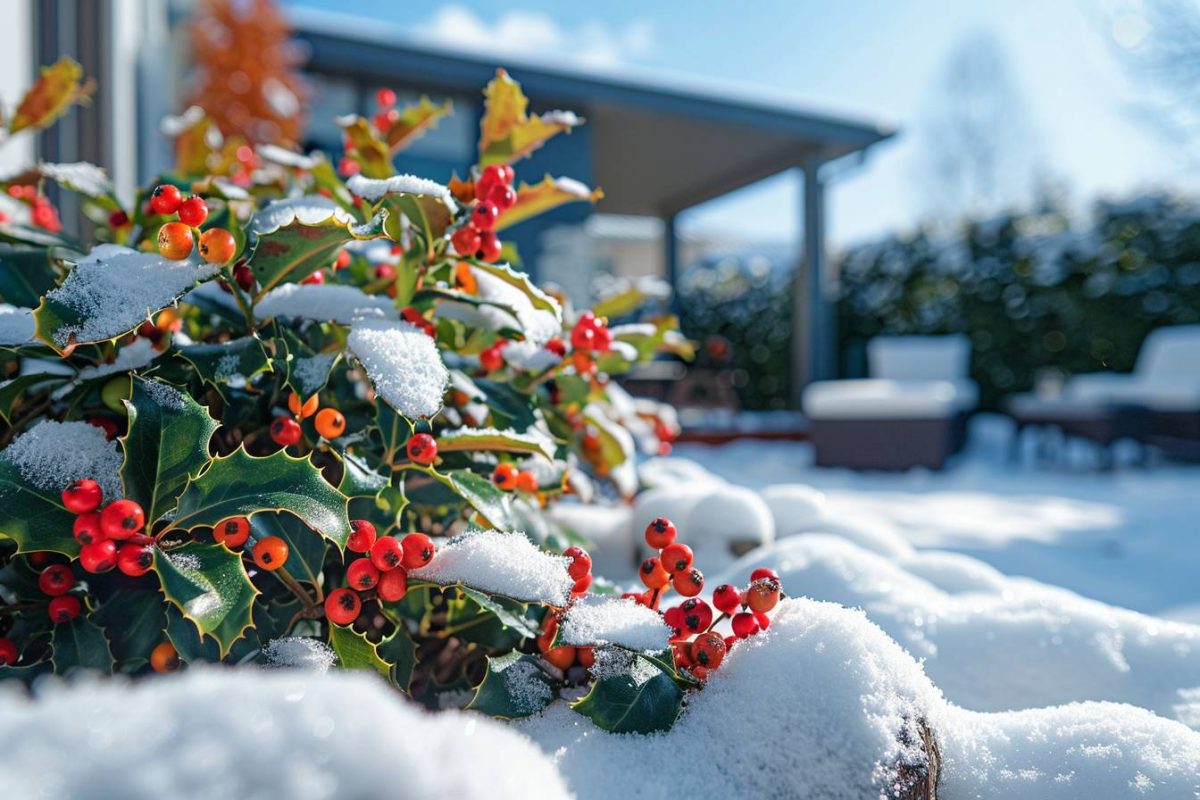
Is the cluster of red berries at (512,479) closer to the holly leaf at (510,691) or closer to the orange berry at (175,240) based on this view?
the holly leaf at (510,691)

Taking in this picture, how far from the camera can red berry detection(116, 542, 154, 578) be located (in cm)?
57

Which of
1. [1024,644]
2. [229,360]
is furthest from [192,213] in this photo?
[1024,644]

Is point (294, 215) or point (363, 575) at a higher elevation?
point (294, 215)

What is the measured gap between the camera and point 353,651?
2.16ft

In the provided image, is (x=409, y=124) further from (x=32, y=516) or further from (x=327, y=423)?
(x=32, y=516)

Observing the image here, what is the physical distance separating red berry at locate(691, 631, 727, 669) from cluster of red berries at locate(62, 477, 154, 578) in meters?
0.44

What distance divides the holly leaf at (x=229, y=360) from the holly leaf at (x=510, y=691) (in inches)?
13.5

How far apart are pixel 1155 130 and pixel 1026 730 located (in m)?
9.55

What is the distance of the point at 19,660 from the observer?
695 millimetres

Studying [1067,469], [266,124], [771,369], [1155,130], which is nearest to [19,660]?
[266,124]

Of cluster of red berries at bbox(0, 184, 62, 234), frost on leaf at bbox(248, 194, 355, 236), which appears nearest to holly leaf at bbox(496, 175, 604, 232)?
frost on leaf at bbox(248, 194, 355, 236)

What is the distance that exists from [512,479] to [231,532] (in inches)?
12.1

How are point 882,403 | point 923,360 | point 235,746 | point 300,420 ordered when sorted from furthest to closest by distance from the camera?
point 923,360
point 882,403
point 300,420
point 235,746

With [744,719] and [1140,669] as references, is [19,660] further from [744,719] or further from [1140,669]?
[1140,669]
